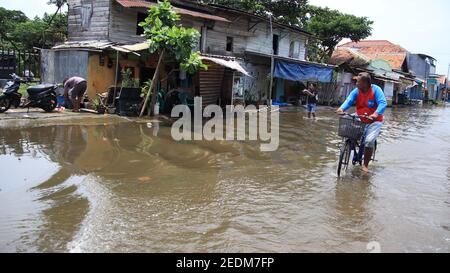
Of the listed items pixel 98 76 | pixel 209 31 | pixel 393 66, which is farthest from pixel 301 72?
pixel 393 66

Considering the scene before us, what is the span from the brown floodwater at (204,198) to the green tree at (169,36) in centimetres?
402

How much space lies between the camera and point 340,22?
122 ft

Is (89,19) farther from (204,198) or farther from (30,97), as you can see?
(204,198)

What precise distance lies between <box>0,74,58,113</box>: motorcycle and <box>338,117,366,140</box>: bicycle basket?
10519 mm

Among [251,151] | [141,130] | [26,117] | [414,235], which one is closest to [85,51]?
[26,117]

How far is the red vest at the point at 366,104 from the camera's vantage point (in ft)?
23.9

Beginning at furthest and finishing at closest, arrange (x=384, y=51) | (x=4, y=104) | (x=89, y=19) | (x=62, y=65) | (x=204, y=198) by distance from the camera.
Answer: (x=384, y=51) → (x=89, y=19) → (x=62, y=65) → (x=4, y=104) → (x=204, y=198)

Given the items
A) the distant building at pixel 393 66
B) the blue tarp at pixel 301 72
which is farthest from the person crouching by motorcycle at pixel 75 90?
the distant building at pixel 393 66

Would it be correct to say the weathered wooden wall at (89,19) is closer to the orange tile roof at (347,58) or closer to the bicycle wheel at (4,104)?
the bicycle wheel at (4,104)

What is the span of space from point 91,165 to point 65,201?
2.09m

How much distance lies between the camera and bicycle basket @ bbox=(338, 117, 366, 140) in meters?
6.97

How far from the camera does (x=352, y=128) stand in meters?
7.02

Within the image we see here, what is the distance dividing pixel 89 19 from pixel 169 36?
7.02m

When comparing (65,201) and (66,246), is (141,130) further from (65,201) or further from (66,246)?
(66,246)
